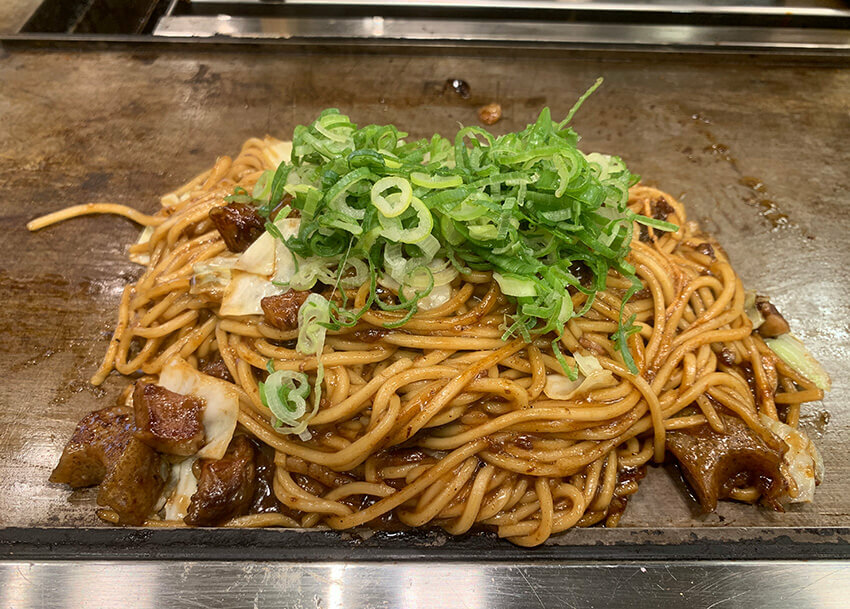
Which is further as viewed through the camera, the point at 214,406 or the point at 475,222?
the point at 214,406

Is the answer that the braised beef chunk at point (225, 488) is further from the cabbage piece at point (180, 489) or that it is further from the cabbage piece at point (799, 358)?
the cabbage piece at point (799, 358)

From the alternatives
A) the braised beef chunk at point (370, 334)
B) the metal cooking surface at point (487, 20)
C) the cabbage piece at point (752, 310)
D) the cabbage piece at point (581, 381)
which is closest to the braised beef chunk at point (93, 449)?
the braised beef chunk at point (370, 334)

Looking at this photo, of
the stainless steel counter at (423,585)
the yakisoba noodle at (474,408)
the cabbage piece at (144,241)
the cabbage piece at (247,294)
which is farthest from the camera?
the cabbage piece at (144,241)

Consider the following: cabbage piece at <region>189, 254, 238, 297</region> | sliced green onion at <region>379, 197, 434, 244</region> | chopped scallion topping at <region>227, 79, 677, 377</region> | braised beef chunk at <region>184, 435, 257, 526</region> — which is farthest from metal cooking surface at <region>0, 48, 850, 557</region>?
sliced green onion at <region>379, 197, 434, 244</region>

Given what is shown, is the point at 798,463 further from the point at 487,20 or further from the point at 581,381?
the point at 487,20

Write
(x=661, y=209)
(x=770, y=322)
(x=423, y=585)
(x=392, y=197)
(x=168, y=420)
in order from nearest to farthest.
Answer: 1. (x=423, y=585)
2. (x=392, y=197)
3. (x=168, y=420)
4. (x=770, y=322)
5. (x=661, y=209)

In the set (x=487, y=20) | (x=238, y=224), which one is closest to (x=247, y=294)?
(x=238, y=224)

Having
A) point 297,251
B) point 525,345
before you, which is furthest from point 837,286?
point 297,251
